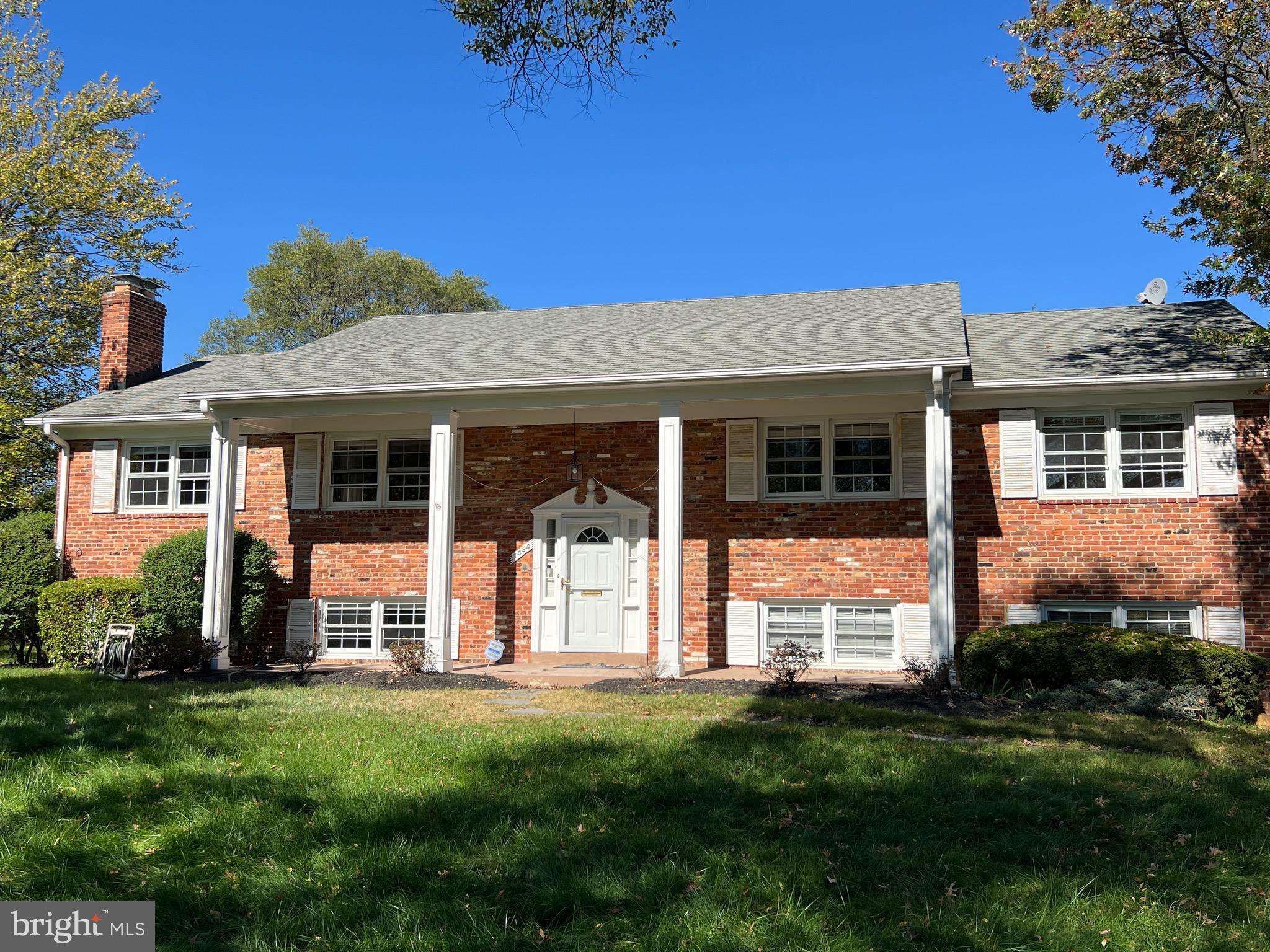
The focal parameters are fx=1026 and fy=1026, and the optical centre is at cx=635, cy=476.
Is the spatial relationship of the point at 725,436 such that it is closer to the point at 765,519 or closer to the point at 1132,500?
the point at 765,519

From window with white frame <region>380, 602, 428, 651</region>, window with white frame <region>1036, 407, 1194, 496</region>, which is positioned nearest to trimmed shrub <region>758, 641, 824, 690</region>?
window with white frame <region>1036, 407, 1194, 496</region>

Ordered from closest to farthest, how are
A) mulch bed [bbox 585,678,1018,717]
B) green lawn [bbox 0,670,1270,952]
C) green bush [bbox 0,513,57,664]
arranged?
green lawn [bbox 0,670,1270,952]
mulch bed [bbox 585,678,1018,717]
green bush [bbox 0,513,57,664]

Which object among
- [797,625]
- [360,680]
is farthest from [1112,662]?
[360,680]

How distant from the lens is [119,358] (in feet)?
56.9

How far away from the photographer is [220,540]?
44.4 ft

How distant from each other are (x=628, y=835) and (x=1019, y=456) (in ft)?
30.6

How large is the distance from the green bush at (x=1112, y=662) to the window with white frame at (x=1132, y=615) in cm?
135

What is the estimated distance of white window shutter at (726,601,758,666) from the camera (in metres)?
13.9

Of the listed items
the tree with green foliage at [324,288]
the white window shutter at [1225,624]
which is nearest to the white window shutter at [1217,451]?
the white window shutter at [1225,624]

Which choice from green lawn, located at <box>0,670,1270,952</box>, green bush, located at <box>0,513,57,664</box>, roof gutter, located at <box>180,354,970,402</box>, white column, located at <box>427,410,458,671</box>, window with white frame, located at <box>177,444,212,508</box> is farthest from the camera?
window with white frame, located at <box>177,444,212,508</box>

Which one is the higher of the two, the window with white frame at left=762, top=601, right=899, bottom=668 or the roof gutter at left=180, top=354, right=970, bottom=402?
the roof gutter at left=180, top=354, right=970, bottom=402

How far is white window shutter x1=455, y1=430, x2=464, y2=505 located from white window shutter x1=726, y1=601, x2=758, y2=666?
421cm

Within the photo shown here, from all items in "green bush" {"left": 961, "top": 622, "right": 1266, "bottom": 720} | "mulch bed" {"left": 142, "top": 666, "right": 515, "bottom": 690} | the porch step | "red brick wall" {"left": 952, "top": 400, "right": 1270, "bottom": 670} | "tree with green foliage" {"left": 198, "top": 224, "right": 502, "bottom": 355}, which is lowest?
"mulch bed" {"left": 142, "top": 666, "right": 515, "bottom": 690}

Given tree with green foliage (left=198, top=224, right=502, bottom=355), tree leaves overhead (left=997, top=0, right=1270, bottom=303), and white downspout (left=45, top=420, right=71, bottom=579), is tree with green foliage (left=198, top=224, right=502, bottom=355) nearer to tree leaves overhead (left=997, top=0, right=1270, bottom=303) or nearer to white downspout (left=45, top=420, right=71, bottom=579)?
white downspout (left=45, top=420, right=71, bottom=579)
